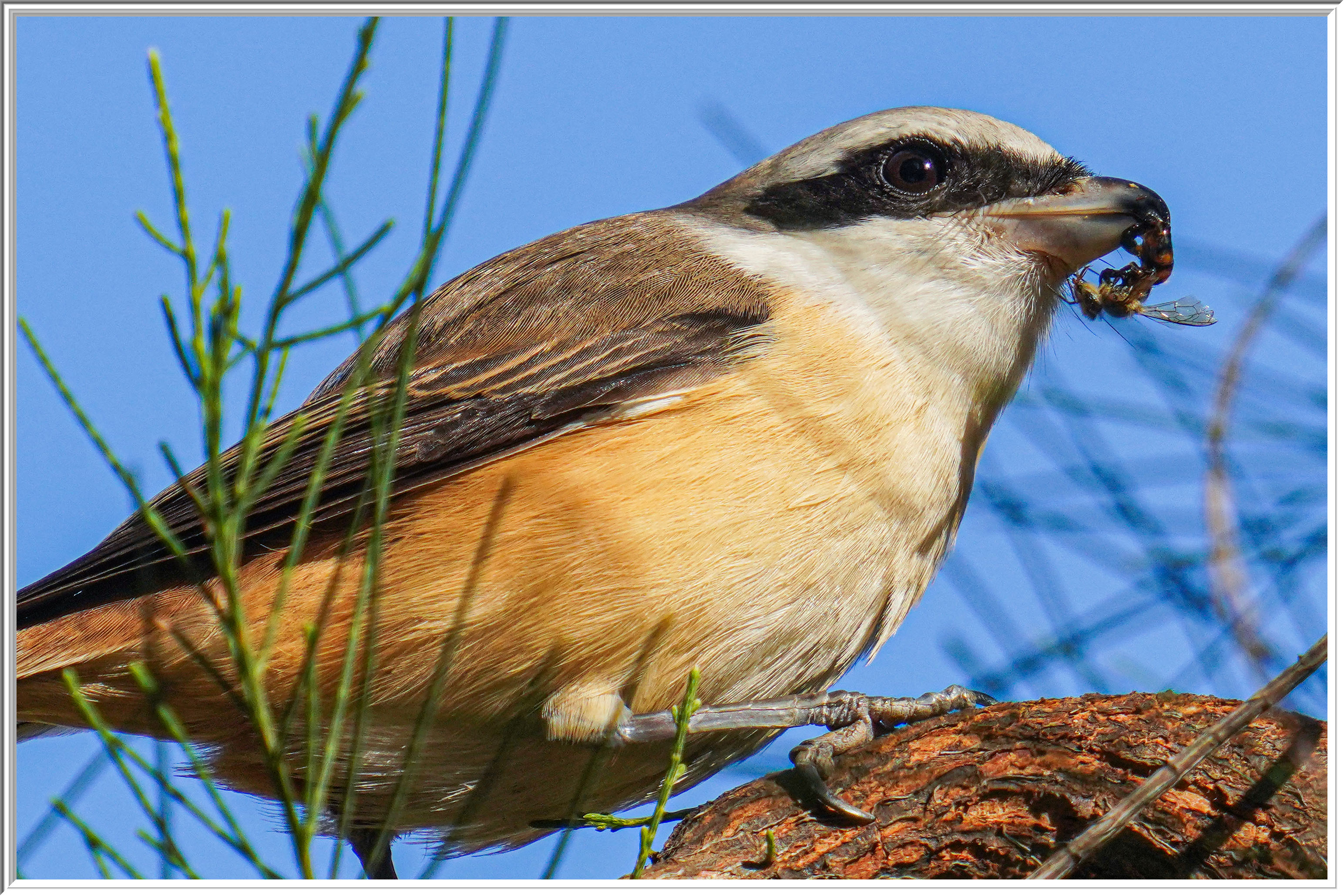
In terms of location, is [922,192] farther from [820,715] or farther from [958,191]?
[820,715]

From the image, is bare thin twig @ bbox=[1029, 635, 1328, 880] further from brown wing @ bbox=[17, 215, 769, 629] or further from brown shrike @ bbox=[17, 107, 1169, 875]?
brown wing @ bbox=[17, 215, 769, 629]

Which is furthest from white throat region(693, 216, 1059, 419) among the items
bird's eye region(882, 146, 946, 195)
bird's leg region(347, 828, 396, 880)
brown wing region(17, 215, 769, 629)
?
bird's leg region(347, 828, 396, 880)

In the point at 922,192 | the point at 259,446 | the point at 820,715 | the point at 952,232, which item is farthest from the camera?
the point at 922,192

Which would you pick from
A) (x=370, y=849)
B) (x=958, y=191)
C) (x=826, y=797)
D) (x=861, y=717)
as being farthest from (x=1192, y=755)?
(x=370, y=849)

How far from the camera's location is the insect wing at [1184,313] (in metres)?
3.12

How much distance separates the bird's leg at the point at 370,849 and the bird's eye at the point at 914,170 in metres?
2.41

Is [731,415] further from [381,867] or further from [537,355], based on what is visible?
[381,867]

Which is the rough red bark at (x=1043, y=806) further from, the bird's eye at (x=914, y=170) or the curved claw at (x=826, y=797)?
the bird's eye at (x=914, y=170)

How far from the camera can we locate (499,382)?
3.35 m

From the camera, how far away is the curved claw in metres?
2.65

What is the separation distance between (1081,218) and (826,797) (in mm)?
1788

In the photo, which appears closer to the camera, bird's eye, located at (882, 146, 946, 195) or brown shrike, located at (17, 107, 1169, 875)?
brown shrike, located at (17, 107, 1169, 875)

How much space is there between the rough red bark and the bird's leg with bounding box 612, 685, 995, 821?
0.75ft

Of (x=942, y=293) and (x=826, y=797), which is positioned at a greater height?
(x=942, y=293)
